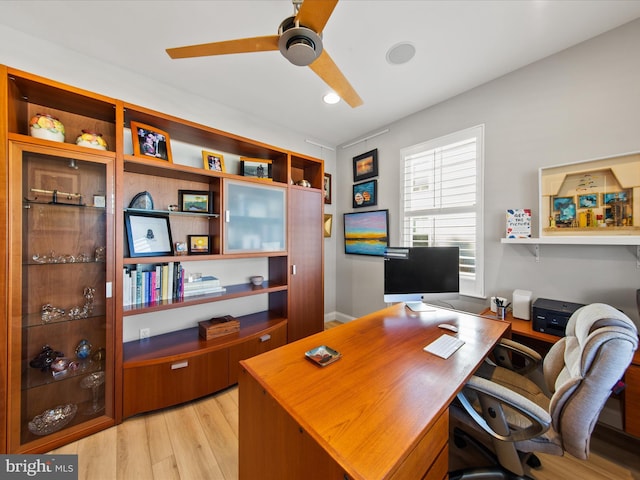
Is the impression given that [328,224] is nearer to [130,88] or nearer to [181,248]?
[181,248]

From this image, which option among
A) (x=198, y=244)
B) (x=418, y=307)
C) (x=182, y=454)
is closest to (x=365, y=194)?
(x=418, y=307)

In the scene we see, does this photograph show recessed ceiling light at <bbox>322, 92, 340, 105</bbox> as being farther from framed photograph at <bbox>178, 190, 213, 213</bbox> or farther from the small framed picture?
the small framed picture

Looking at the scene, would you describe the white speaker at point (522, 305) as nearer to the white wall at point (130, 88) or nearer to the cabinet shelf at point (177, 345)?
the cabinet shelf at point (177, 345)

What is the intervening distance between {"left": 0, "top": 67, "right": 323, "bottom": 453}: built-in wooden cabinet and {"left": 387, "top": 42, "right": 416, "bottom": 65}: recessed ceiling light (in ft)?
5.05

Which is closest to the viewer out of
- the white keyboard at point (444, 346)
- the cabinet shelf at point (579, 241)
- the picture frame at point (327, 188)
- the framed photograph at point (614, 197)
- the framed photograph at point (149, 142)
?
the white keyboard at point (444, 346)

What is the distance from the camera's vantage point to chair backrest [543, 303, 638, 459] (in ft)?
3.05

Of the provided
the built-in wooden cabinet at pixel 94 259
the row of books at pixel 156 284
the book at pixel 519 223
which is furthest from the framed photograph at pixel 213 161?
the book at pixel 519 223

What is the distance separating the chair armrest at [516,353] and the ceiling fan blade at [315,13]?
215 cm

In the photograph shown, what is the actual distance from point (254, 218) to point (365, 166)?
1789 millimetres

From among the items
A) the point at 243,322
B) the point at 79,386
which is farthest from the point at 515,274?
the point at 79,386

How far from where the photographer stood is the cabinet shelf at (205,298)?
72.0 inches

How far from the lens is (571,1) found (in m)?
1.47

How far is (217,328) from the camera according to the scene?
2.21 metres

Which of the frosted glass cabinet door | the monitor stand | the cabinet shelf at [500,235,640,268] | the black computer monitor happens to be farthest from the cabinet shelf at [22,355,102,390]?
the cabinet shelf at [500,235,640,268]
